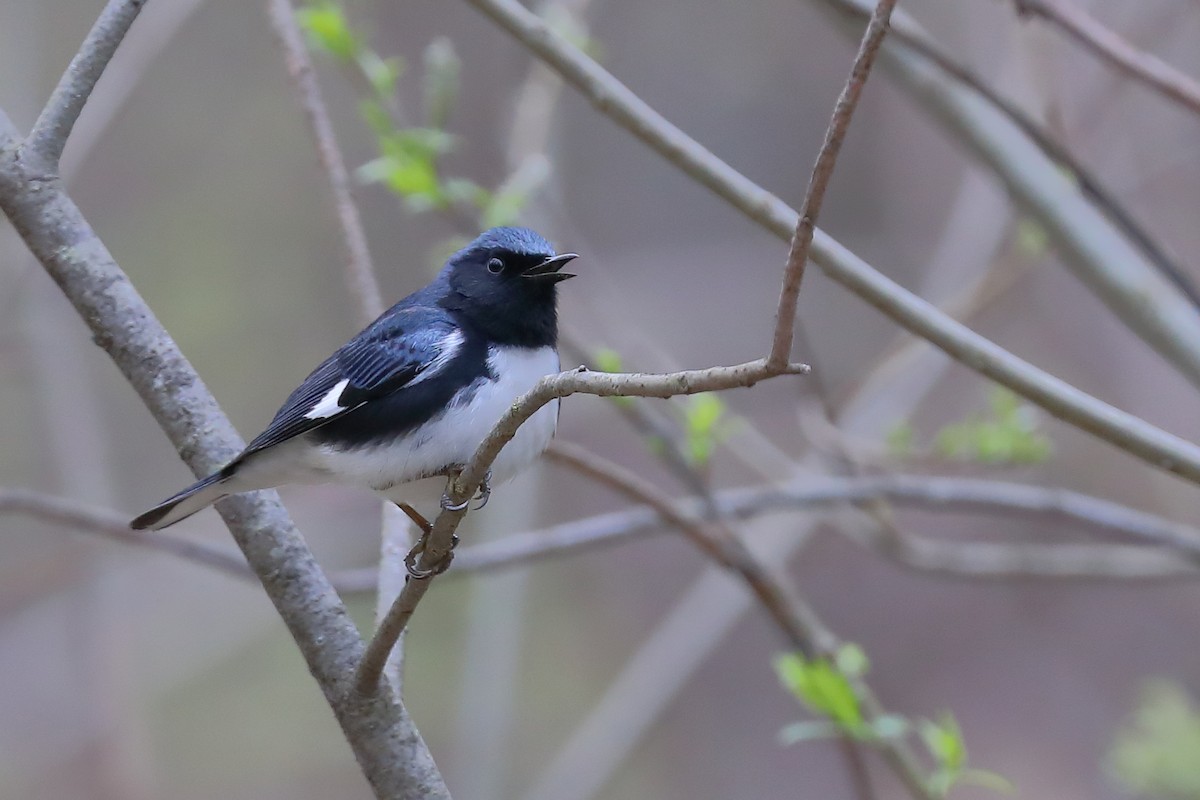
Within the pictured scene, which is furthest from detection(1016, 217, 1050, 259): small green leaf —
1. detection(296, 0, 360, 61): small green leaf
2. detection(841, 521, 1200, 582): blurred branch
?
detection(296, 0, 360, 61): small green leaf

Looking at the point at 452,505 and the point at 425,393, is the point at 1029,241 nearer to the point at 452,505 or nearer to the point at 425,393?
the point at 425,393

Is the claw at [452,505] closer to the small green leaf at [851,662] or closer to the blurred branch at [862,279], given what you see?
the blurred branch at [862,279]

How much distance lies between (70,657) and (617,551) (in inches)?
113

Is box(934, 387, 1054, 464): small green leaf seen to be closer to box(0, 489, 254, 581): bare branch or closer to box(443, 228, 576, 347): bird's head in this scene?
box(443, 228, 576, 347): bird's head

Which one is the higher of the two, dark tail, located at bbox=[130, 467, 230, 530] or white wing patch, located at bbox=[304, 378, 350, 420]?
white wing patch, located at bbox=[304, 378, 350, 420]

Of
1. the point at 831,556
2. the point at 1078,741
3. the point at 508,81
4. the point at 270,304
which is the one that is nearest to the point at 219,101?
the point at 270,304

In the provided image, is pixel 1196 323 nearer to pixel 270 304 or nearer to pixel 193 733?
pixel 270 304

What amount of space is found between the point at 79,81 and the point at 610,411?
150 inches

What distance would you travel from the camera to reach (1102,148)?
5.03m

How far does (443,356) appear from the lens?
2121 millimetres

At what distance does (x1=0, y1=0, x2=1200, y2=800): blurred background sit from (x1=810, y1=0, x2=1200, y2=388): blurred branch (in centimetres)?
265

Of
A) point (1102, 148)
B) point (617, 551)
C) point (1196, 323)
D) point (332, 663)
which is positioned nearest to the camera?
point (332, 663)

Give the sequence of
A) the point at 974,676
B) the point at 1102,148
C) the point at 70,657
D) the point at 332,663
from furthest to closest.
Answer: the point at 974,676 < the point at 70,657 < the point at 1102,148 < the point at 332,663

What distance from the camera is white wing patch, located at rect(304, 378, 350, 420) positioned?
2.12 metres
